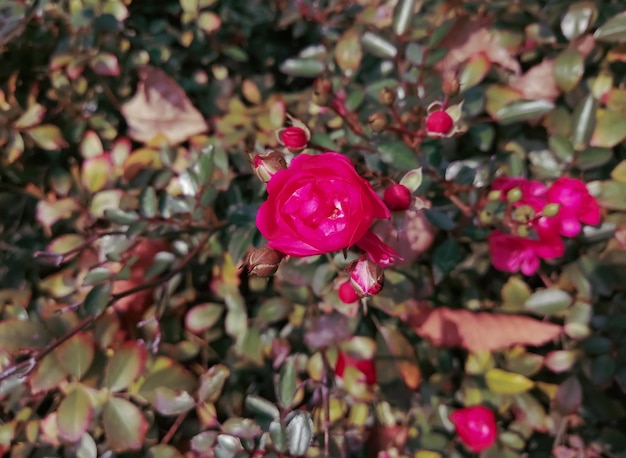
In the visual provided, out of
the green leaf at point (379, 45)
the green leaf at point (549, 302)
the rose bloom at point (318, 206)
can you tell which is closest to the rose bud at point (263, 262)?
the rose bloom at point (318, 206)

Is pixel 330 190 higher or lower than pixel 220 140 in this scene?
higher

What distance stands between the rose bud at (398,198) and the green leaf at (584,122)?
0.57 meters

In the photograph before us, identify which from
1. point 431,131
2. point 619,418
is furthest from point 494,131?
point 619,418

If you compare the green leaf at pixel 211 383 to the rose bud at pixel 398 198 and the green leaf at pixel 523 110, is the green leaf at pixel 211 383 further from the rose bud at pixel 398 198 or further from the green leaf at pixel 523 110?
A: the green leaf at pixel 523 110

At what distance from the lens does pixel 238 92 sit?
1675 mm

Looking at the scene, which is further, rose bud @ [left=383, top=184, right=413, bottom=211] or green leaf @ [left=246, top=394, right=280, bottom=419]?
green leaf @ [left=246, top=394, right=280, bottom=419]

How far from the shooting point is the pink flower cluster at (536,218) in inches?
35.7

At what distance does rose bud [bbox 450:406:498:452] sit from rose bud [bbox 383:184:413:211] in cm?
53

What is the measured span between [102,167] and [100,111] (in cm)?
24

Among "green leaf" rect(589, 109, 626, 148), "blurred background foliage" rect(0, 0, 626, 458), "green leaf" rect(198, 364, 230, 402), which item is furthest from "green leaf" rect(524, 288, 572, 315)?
"green leaf" rect(198, 364, 230, 402)

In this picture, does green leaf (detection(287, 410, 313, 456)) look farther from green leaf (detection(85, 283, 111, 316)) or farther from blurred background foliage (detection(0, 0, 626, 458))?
green leaf (detection(85, 283, 111, 316))

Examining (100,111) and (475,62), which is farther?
(100,111)

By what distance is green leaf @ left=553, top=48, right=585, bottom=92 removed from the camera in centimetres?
120

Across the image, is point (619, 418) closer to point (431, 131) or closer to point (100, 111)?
point (431, 131)
